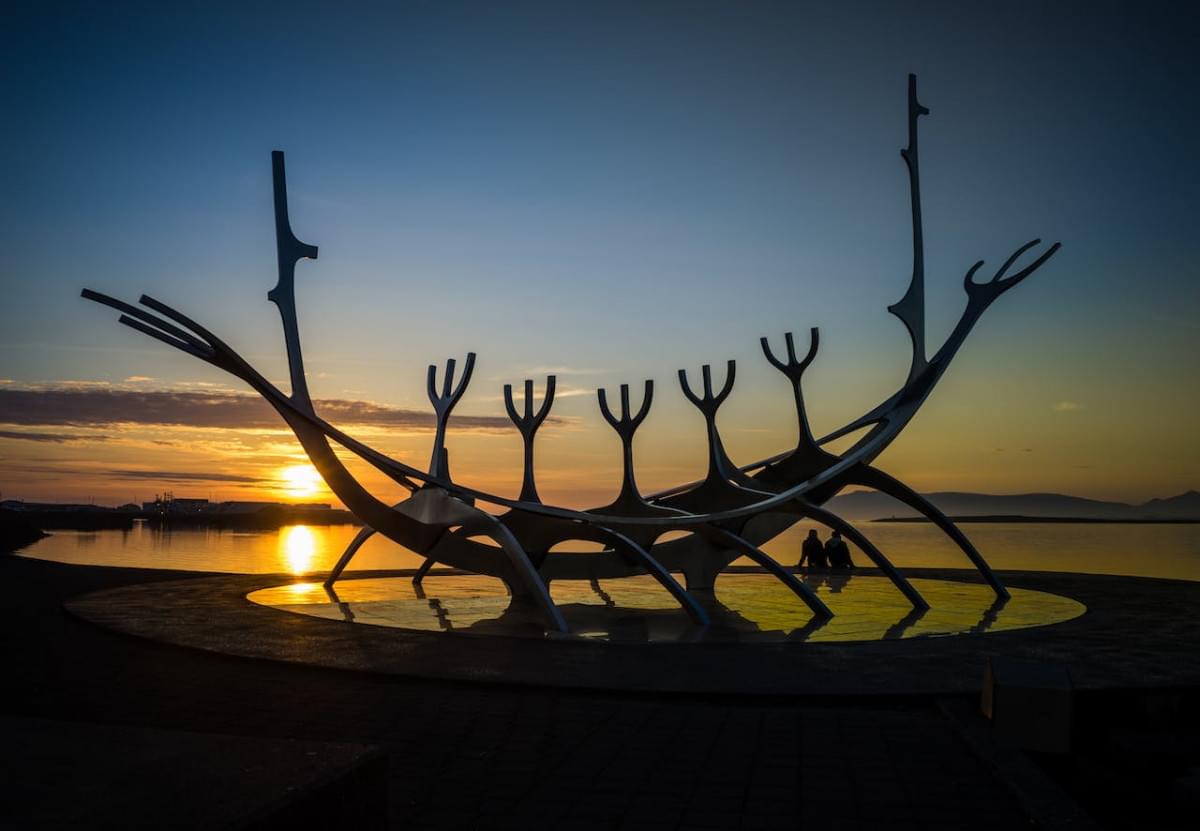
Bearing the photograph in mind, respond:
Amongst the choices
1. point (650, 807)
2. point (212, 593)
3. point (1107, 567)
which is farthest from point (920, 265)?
point (1107, 567)

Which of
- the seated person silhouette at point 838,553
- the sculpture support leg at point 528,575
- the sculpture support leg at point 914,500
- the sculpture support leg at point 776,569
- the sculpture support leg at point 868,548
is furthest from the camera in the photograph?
Answer: the seated person silhouette at point 838,553

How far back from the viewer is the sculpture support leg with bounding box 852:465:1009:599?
15.1m

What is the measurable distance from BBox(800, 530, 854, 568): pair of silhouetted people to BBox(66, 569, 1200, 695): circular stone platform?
883 cm

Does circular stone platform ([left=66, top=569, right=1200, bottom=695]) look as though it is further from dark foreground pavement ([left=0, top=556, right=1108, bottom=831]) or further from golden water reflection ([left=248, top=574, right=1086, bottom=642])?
dark foreground pavement ([left=0, top=556, right=1108, bottom=831])

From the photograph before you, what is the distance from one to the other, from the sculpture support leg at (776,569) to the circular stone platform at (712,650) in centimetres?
60

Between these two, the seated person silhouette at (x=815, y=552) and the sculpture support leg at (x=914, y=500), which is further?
the seated person silhouette at (x=815, y=552)

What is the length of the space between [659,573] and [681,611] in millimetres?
1613

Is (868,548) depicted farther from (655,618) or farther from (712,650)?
(712,650)

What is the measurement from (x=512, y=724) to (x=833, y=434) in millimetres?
10770

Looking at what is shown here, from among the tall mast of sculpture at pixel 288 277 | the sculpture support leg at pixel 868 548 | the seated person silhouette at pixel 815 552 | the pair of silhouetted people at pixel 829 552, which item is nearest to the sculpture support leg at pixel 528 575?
the tall mast of sculpture at pixel 288 277

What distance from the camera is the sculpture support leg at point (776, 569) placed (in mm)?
12375

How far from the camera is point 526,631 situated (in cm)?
1094

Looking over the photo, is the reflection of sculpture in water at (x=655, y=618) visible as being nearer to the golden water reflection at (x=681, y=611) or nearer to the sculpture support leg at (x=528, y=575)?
the golden water reflection at (x=681, y=611)

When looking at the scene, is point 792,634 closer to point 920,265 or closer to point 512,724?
point 512,724
